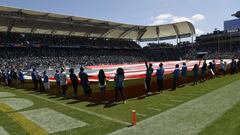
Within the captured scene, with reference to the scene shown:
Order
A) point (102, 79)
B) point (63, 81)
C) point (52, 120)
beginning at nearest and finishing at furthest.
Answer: point (52, 120), point (102, 79), point (63, 81)

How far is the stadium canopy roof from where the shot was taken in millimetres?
60250

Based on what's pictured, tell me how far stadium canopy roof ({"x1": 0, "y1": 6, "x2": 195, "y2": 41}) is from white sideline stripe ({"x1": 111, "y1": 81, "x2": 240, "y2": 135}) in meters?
52.6

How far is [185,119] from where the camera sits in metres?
9.77

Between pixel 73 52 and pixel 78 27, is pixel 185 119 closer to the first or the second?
pixel 73 52

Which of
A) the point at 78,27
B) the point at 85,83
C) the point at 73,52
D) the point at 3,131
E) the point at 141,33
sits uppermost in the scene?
the point at 78,27

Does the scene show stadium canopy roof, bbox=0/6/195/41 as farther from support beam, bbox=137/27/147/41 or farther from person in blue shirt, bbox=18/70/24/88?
person in blue shirt, bbox=18/70/24/88

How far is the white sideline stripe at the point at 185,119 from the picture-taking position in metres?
8.53

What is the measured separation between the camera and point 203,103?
41.2 ft

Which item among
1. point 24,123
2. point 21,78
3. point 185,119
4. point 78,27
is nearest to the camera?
point 185,119

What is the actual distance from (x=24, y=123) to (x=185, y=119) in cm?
601

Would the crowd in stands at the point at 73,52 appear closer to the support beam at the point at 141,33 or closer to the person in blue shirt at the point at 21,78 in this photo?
the person in blue shirt at the point at 21,78

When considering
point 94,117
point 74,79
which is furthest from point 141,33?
point 94,117

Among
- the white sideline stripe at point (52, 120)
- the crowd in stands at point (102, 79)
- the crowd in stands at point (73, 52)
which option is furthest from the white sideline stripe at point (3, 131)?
the crowd in stands at point (73, 52)

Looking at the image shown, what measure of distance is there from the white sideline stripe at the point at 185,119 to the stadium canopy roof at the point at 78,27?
52.6m
